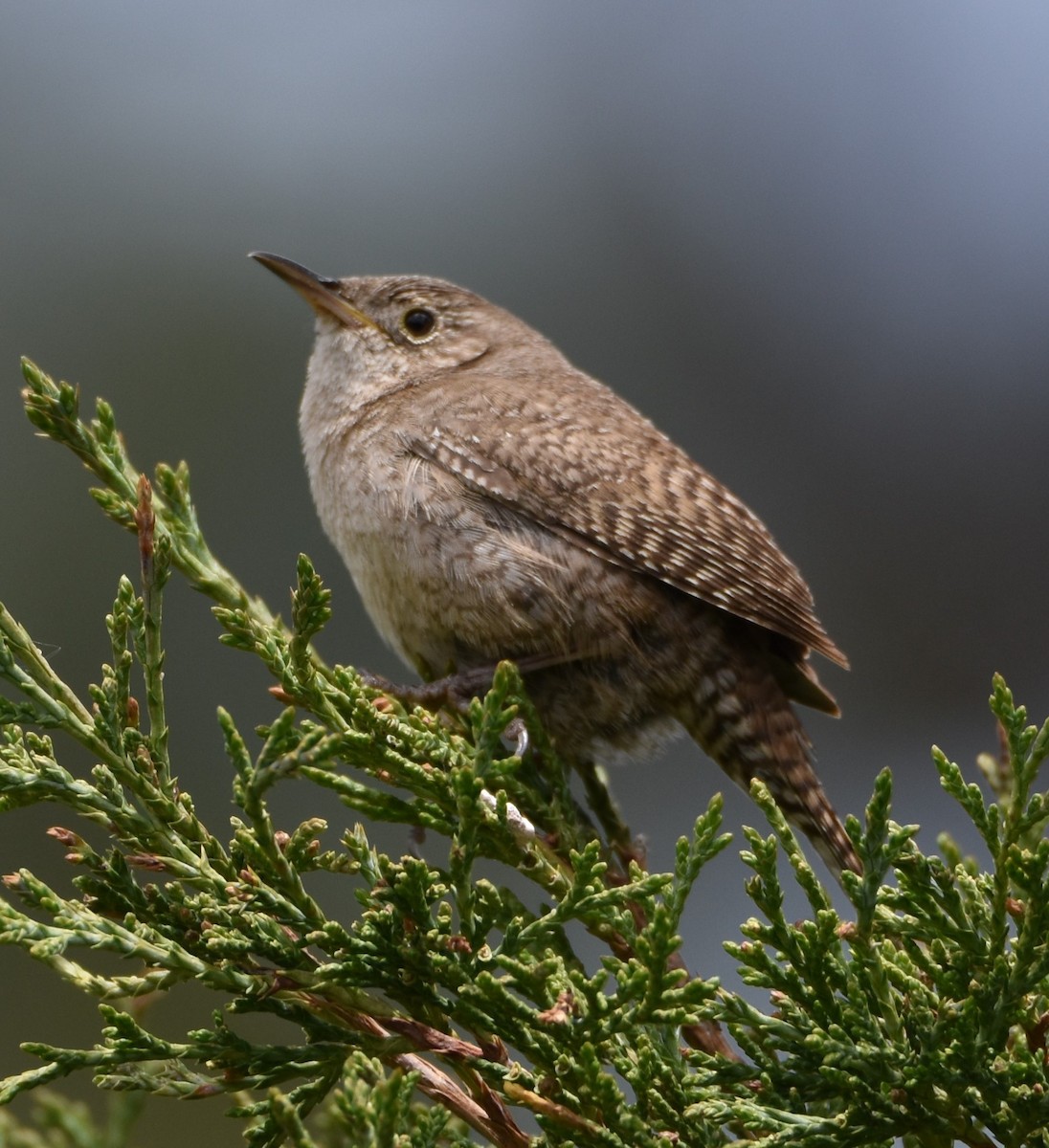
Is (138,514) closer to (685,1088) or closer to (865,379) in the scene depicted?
(685,1088)

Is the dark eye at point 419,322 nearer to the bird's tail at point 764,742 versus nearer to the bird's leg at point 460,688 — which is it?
the bird's leg at point 460,688

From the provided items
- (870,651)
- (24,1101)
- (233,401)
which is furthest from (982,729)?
(24,1101)

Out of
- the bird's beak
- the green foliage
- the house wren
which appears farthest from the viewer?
the bird's beak

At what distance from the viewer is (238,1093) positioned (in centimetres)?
199

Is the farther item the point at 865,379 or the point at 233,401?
the point at 865,379

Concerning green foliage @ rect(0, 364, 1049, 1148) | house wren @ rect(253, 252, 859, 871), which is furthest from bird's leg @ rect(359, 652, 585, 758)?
green foliage @ rect(0, 364, 1049, 1148)

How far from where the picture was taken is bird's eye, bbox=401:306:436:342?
3.96 metres

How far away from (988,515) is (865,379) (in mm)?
1528

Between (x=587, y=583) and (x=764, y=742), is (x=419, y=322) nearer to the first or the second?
(x=587, y=583)

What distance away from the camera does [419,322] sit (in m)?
3.99

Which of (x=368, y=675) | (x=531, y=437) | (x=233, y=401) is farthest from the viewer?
(x=233, y=401)

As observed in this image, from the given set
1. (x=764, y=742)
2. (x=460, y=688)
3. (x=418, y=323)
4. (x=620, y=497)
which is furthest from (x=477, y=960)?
(x=418, y=323)

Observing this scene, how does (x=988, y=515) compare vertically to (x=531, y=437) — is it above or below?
below

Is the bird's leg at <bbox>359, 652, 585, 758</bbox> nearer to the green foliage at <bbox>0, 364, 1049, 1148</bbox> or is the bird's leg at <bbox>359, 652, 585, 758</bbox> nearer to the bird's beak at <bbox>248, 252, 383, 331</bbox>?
the green foliage at <bbox>0, 364, 1049, 1148</bbox>
